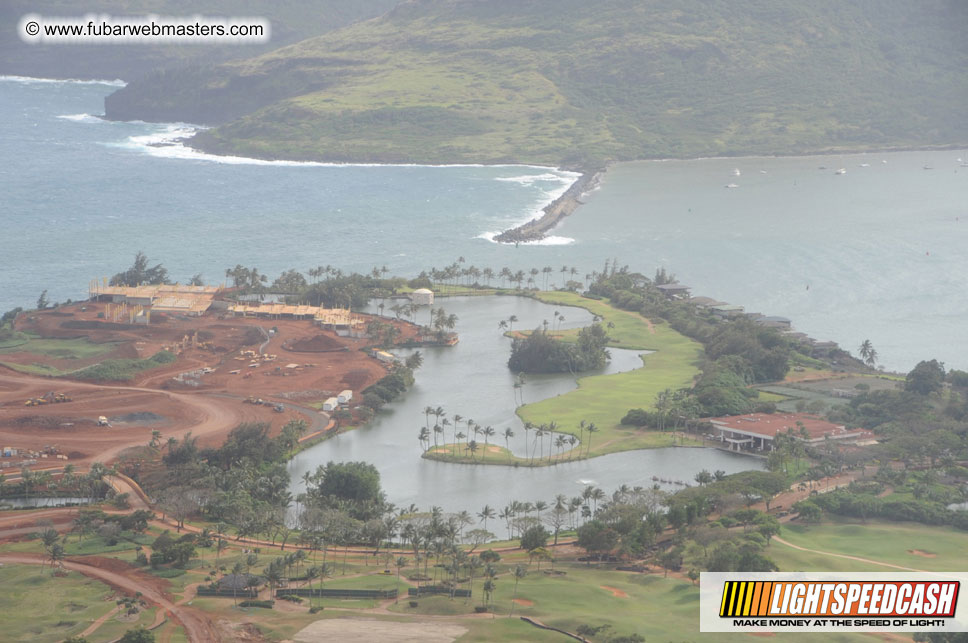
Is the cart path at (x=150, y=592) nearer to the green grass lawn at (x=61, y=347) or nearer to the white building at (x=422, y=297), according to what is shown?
the green grass lawn at (x=61, y=347)

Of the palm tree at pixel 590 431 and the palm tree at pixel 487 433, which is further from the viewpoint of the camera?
the palm tree at pixel 487 433

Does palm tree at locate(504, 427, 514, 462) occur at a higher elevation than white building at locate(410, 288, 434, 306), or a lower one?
lower

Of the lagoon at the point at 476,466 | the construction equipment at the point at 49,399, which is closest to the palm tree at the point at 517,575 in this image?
the lagoon at the point at 476,466

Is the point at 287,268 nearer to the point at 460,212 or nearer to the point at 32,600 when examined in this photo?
the point at 460,212

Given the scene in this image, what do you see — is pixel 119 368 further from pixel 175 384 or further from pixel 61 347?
pixel 61 347

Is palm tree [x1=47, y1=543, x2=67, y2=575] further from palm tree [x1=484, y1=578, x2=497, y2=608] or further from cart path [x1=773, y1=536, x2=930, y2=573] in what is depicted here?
cart path [x1=773, y1=536, x2=930, y2=573]

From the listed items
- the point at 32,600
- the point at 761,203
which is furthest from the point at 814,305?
the point at 32,600

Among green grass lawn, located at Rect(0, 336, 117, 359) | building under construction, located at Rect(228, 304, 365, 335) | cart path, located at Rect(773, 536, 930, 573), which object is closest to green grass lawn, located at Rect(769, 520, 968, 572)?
cart path, located at Rect(773, 536, 930, 573)
